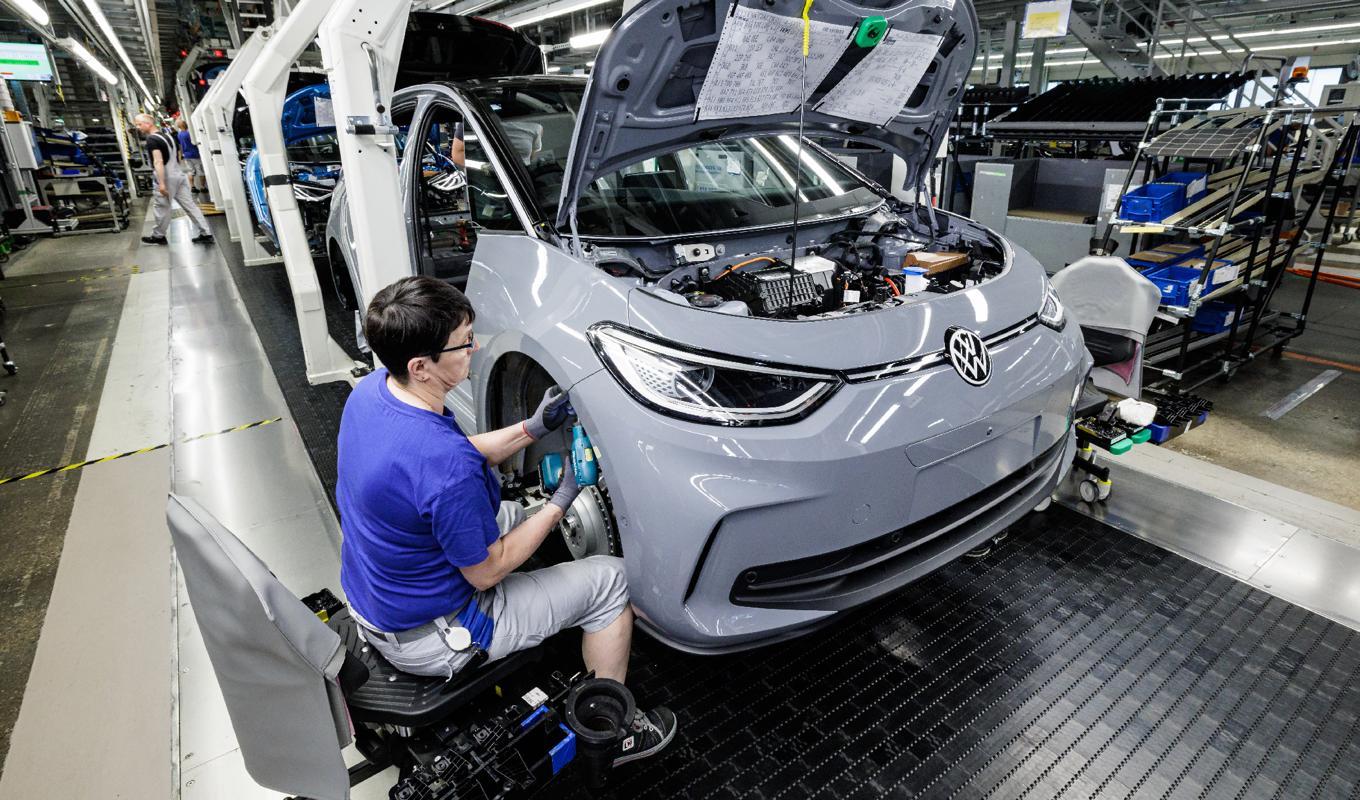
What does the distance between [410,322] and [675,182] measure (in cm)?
145

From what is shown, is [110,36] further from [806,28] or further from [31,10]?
[806,28]

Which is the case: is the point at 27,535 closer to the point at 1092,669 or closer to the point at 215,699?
the point at 215,699

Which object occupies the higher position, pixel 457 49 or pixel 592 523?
pixel 457 49

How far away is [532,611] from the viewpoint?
161cm

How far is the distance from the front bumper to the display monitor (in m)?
14.9

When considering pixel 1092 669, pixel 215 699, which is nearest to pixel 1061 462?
pixel 1092 669

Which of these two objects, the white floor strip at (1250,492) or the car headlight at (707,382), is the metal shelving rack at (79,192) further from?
the white floor strip at (1250,492)

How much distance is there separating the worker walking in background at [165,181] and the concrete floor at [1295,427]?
33.1 feet

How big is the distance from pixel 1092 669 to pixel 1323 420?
306 cm

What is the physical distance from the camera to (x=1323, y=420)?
3891mm

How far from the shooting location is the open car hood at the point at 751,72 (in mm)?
1763

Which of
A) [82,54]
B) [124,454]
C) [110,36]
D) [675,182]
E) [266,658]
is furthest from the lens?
[110,36]

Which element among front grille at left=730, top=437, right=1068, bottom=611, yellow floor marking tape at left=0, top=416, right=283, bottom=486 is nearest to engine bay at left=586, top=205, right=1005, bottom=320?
front grille at left=730, top=437, right=1068, bottom=611

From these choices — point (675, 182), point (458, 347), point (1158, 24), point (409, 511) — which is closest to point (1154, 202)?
point (675, 182)
